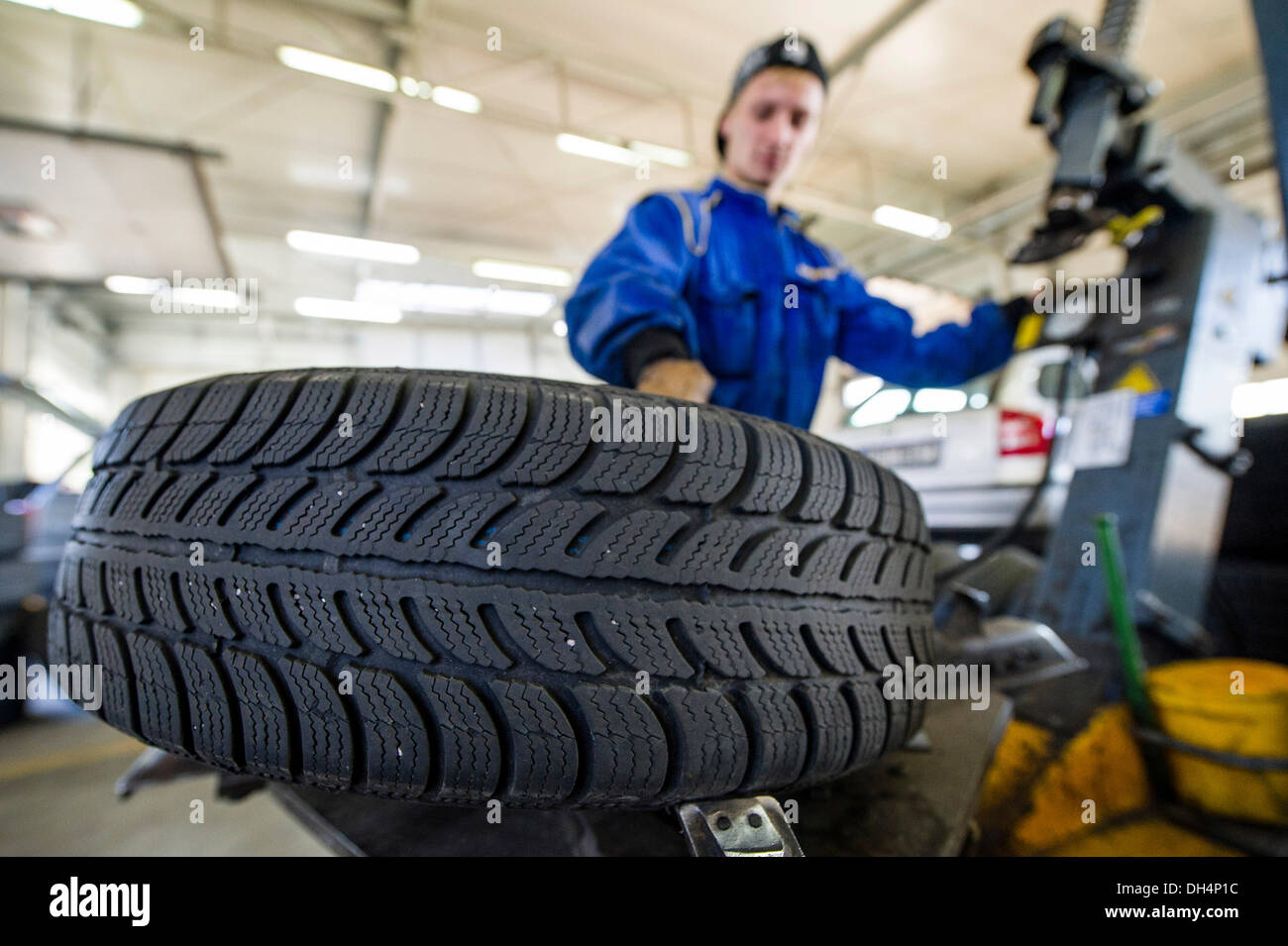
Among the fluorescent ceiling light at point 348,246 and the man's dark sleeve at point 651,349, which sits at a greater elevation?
the fluorescent ceiling light at point 348,246

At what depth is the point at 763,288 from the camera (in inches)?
47.8

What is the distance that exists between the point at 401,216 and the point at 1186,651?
24.3 ft

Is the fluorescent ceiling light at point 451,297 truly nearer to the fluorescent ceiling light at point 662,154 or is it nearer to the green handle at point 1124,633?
the fluorescent ceiling light at point 662,154

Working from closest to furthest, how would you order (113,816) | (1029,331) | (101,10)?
1. (1029,331)
2. (113,816)
3. (101,10)

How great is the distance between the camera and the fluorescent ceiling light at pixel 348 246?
20.1 feet

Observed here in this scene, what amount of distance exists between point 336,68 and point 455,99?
76 cm

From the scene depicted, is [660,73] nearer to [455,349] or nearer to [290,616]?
[290,616]

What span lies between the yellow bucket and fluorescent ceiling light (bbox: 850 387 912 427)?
2010 millimetres

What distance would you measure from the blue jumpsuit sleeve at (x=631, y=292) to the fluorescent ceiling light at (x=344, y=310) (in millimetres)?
9044

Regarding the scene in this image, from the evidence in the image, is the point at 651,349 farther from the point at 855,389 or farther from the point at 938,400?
the point at 855,389

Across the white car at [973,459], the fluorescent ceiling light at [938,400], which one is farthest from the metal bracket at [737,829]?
the fluorescent ceiling light at [938,400]

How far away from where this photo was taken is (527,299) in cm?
891

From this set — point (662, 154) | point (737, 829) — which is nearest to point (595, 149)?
point (662, 154)

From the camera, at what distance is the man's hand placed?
0.83 meters
